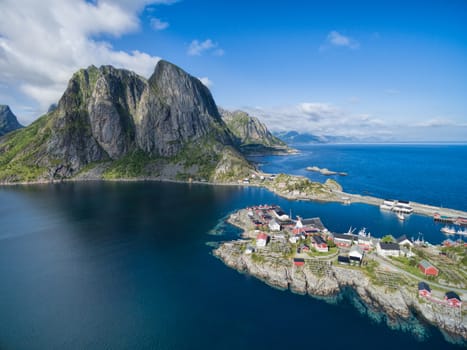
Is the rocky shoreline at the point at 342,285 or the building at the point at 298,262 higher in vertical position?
the building at the point at 298,262

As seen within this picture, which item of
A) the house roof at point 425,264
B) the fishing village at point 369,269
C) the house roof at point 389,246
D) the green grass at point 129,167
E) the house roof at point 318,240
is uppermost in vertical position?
the green grass at point 129,167

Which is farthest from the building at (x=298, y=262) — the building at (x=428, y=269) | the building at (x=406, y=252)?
the building at (x=406, y=252)

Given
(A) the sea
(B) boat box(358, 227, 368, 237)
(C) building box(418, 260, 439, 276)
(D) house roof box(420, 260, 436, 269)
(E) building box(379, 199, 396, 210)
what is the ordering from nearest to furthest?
(A) the sea → (C) building box(418, 260, 439, 276) → (D) house roof box(420, 260, 436, 269) → (B) boat box(358, 227, 368, 237) → (E) building box(379, 199, 396, 210)

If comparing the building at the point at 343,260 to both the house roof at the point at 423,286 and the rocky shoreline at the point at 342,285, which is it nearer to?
the rocky shoreline at the point at 342,285

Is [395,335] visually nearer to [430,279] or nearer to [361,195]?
[430,279]

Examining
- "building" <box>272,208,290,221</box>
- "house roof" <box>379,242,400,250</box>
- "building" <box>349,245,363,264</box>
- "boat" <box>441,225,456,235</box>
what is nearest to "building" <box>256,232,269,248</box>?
"building" <box>349,245,363,264</box>

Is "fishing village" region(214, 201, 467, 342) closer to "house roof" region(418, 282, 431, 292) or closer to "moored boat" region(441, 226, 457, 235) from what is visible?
"house roof" region(418, 282, 431, 292)

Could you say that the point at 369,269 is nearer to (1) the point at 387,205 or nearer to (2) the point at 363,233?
(2) the point at 363,233
